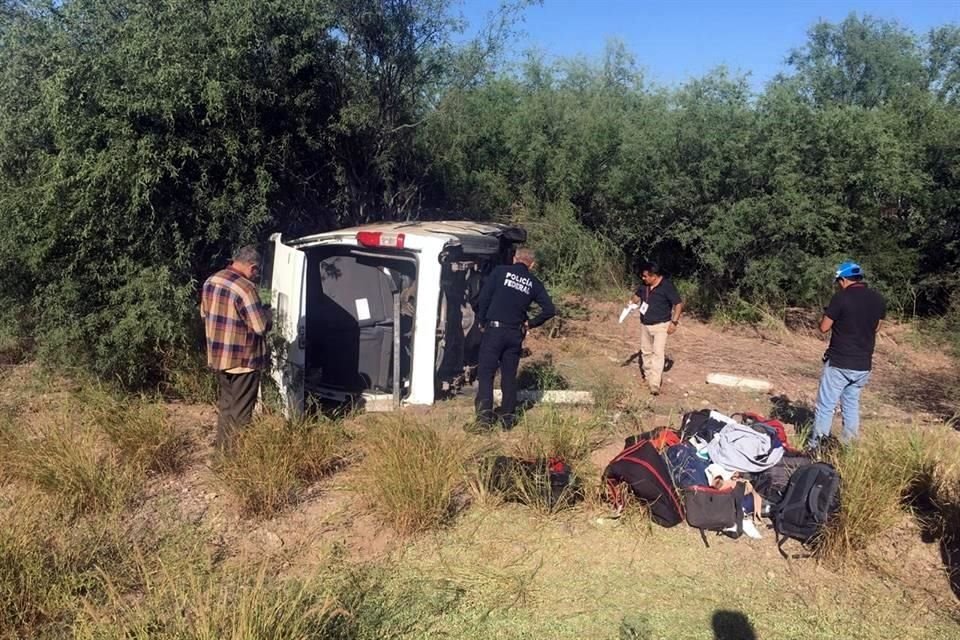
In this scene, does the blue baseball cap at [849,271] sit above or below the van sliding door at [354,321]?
above

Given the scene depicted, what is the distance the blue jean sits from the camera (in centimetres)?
641

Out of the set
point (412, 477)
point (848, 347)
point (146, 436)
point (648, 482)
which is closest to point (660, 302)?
point (848, 347)

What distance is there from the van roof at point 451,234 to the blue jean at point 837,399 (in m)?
3.26

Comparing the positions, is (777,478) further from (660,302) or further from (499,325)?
(660,302)

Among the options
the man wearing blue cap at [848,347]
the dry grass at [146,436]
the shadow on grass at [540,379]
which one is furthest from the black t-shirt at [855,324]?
the dry grass at [146,436]

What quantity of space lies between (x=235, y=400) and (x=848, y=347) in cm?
480

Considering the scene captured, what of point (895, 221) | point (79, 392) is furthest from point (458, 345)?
point (895, 221)

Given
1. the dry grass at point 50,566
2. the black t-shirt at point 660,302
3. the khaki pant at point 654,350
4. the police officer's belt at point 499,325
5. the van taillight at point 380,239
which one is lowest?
the dry grass at point 50,566

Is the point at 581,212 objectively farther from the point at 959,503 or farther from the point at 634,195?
the point at 959,503

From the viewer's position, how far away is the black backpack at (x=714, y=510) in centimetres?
523

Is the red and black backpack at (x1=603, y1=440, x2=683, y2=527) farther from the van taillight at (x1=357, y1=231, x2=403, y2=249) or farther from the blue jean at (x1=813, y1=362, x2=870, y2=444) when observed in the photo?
the van taillight at (x1=357, y1=231, x2=403, y2=249)

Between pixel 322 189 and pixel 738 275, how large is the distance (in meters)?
7.11

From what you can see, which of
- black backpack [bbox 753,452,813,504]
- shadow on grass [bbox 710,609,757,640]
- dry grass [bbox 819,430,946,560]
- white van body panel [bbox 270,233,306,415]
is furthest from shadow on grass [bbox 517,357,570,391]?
shadow on grass [bbox 710,609,757,640]

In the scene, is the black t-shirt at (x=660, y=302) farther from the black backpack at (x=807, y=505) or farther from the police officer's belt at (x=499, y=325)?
the black backpack at (x=807, y=505)
